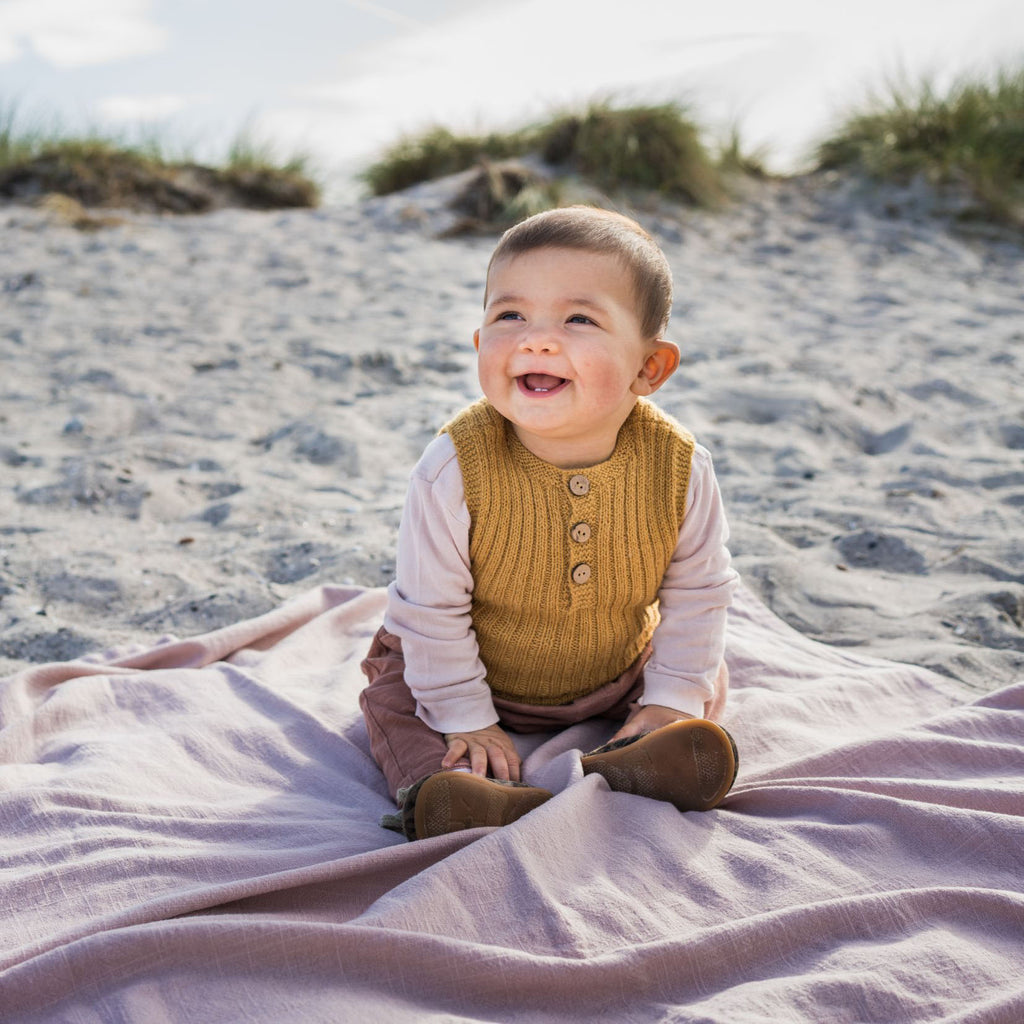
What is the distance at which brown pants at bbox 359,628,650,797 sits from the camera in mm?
1878

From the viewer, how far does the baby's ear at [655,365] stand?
1815mm

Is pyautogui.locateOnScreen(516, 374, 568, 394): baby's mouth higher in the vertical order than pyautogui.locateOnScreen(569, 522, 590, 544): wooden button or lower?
higher

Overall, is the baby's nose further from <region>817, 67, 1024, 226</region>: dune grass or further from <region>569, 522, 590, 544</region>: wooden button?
<region>817, 67, 1024, 226</region>: dune grass

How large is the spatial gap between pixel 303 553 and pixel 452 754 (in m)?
1.40

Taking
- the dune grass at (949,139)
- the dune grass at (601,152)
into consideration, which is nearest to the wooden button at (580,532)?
the dune grass at (601,152)

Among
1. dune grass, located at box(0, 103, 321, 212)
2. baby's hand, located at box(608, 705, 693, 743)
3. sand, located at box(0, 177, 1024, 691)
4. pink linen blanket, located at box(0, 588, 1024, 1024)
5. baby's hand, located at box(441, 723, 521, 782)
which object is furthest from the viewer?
dune grass, located at box(0, 103, 321, 212)

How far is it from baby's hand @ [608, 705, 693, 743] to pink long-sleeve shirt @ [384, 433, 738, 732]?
0.01 m

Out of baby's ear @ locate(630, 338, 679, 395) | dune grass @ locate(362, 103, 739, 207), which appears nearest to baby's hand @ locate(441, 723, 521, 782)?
baby's ear @ locate(630, 338, 679, 395)

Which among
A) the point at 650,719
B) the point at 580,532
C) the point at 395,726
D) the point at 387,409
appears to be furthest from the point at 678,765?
the point at 387,409

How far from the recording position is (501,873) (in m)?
1.52

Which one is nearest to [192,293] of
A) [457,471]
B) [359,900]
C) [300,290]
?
[300,290]

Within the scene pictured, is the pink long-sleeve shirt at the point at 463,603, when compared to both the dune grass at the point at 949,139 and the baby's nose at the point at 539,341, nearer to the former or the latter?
the baby's nose at the point at 539,341

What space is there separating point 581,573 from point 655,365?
38 cm

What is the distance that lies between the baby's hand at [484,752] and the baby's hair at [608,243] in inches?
30.0
